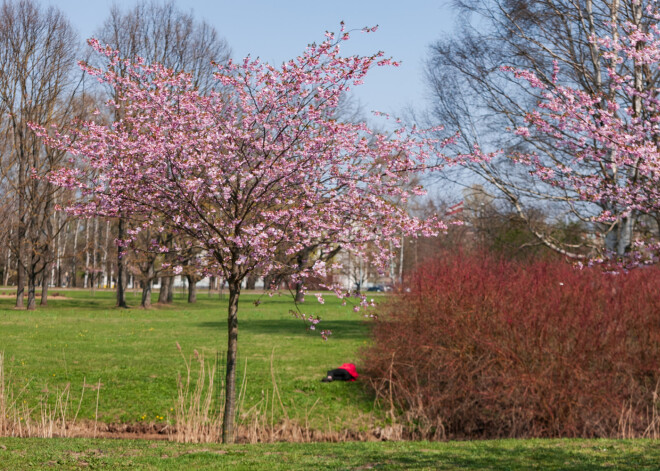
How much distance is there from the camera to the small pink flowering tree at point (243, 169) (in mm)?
8992

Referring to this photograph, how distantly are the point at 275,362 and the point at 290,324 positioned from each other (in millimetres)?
12032

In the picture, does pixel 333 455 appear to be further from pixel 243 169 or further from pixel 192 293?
pixel 192 293

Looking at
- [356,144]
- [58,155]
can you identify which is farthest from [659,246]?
[58,155]

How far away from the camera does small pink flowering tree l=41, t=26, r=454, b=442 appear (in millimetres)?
8992

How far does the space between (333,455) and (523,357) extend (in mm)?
4907

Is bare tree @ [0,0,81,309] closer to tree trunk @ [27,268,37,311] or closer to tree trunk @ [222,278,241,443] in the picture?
tree trunk @ [27,268,37,311]

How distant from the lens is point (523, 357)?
1276 cm

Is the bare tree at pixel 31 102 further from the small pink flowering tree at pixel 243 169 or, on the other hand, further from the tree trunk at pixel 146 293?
the small pink flowering tree at pixel 243 169

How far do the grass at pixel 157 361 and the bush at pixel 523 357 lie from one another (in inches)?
57.2

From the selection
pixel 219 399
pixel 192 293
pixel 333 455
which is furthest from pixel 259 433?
pixel 192 293

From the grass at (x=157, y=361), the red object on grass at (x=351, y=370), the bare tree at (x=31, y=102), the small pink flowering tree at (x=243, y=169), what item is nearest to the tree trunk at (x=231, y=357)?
the small pink flowering tree at (x=243, y=169)

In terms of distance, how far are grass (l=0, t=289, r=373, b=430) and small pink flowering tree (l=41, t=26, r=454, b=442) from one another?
3348 mm

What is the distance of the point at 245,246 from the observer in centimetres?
923

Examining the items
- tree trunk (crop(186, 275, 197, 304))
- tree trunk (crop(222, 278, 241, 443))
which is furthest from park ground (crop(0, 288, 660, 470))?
tree trunk (crop(186, 275, 197, 304))
